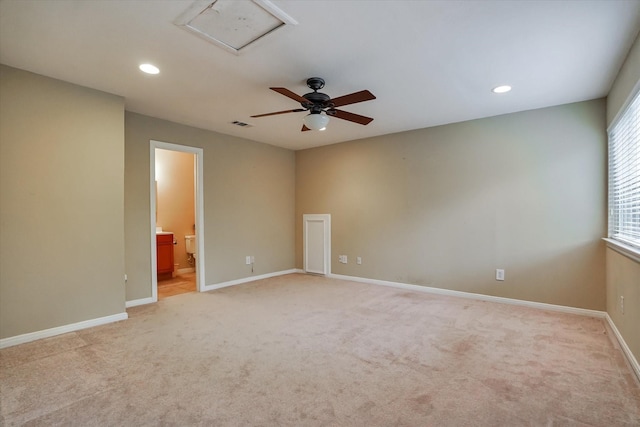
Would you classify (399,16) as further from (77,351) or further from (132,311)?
(132,311)

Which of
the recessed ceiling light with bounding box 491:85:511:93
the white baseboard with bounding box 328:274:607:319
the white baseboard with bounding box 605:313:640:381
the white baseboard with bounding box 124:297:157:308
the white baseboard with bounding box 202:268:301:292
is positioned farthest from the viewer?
the white baseboard with bounding box 202:268:301:292

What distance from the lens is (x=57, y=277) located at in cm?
296

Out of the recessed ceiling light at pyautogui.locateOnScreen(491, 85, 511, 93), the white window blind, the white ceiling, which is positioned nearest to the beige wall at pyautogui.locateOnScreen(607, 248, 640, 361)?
the white window blind

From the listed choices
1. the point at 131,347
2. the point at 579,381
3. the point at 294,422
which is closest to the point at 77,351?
the point at 131,347

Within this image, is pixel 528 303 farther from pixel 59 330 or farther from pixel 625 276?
pixel 59 330

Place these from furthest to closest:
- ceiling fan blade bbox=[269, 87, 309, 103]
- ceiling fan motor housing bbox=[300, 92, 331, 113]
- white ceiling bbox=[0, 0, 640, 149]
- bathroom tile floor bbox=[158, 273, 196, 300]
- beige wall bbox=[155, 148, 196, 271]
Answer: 1. beige wall bbox=[155, 148, 196, 271]
2. bathroom tile floor bbox=[158, 273, 196, 300]
3. ceiling fan motor housing bbox=[300, 92, 331, 113]
4. ceiling fan blade bbox=[269, 87, 309, 103]
5. white ceiling bbox=[0, 0, 640, 149]

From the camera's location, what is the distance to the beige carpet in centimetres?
177

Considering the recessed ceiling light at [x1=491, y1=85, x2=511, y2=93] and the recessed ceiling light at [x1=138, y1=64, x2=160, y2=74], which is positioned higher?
the recessed ceiling light at [x1=138, y1=64, x2=160, y2=74]

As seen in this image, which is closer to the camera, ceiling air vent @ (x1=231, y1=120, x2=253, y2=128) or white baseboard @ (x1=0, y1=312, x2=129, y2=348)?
white baseboard @ (x1=0, y1=312, x2=129, y2=348)

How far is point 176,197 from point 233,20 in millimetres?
4934

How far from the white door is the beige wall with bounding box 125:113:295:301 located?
34 centimetres

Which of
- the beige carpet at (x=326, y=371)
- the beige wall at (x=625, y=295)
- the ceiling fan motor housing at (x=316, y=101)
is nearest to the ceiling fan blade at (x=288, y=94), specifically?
the ceiling fan motor housing at (x=316, y=101)

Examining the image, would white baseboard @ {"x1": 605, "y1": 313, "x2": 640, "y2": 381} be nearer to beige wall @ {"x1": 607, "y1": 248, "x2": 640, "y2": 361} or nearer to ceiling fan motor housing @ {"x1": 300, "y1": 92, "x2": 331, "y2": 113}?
beige wall @ {"x1": 607, "y1": 248, "x2": 640, "y2": 361}

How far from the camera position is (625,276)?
2578 mm
